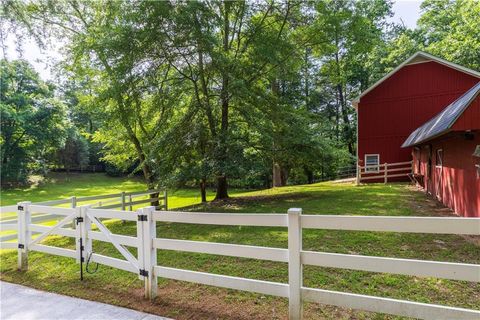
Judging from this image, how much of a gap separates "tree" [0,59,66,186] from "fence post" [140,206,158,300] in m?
29.1

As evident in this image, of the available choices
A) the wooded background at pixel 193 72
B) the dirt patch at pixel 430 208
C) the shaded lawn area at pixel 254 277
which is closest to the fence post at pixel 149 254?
the shaded lawn area at pixel 254 277

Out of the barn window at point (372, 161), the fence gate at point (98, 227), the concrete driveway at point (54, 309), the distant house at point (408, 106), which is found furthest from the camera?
the barn window at point (372, 161)

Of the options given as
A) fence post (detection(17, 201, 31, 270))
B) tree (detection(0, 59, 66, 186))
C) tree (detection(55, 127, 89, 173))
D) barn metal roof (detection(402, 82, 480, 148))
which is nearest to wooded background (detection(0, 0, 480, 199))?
barn metal roof (detection(402, 82, 480, 148))

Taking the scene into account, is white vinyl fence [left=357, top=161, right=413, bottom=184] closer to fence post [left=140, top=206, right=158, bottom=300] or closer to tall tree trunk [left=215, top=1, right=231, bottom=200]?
tall tree trunk [left=215, top=1, right=231, bottom=200]

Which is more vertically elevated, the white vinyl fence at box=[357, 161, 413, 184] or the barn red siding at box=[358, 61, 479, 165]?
the barn red siding at box=[358, 61, 479, 165]

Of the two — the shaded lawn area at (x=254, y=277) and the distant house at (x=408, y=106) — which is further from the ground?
the distant house at (x=408, y=106)

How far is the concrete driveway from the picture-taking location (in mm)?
3506

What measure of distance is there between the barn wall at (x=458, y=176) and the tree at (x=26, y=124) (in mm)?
30208

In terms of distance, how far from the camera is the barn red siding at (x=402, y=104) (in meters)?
16.6

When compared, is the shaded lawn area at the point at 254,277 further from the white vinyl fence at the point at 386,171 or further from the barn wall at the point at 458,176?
the white vinyl fence at the point at 386,171

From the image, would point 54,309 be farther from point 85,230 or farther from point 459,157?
point 459,157

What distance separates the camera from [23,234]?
5.34 m

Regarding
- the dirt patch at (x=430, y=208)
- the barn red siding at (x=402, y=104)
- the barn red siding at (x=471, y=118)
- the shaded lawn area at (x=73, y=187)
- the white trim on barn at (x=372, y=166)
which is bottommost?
the shaded lawn area at (x=73, y=187)

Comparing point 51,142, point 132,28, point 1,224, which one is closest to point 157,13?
point 132,28
